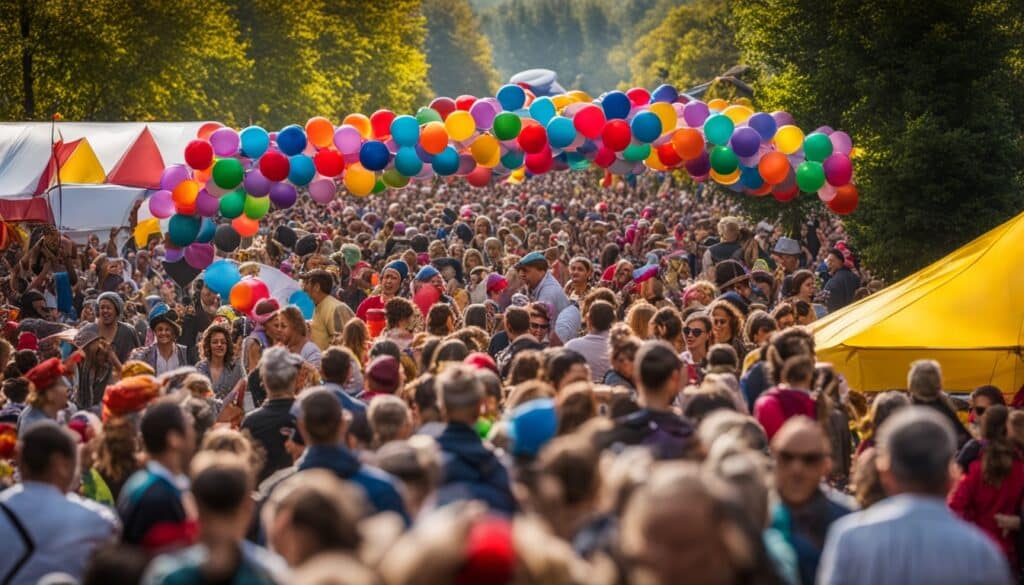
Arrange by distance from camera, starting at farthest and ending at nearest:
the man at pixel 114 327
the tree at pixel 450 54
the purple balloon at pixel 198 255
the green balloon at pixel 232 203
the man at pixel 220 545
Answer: the tree at pixel 450 54
the purple balloon at pixel 198 255
the green balloon at pixel 232 203
the man at pixel 114 327
the man at pixel 220 545

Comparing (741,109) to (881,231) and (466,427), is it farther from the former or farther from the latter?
(466,427)

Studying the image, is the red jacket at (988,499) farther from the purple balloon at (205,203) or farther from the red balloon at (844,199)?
the purple balloon at (205,203)

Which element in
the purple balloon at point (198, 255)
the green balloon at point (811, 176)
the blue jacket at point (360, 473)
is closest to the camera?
the blue jacket at point (360, 473)

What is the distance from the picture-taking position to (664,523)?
3.81m

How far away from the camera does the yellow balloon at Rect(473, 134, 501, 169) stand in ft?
47.3

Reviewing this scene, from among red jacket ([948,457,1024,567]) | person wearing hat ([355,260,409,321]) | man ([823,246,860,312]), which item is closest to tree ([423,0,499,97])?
man ([823,246,860,312])

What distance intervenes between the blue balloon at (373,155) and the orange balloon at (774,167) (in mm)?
3391

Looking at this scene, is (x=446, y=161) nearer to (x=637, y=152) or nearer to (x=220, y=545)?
(x=637, y=152)

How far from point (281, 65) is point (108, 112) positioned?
13296mm

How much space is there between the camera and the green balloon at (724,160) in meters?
14.0

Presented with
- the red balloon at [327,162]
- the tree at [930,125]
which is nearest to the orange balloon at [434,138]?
the red balloon at [327,162]

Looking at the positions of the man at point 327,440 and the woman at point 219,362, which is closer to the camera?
the man at point 327,440

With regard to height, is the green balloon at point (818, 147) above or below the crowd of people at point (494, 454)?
below

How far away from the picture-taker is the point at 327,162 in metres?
14.2
